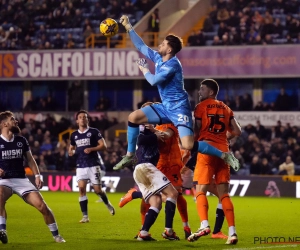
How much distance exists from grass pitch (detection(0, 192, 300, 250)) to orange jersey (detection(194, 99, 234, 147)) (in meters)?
1.43

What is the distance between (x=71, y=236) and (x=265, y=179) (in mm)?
12581

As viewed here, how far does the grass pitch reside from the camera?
1050 cm

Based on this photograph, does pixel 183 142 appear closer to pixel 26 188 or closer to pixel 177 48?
pixel 177 48

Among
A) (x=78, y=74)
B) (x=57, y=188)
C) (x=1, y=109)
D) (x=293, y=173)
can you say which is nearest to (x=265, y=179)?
(x=293, y=173)

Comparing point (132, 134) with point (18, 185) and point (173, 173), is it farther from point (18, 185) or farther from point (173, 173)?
point (18, 185)

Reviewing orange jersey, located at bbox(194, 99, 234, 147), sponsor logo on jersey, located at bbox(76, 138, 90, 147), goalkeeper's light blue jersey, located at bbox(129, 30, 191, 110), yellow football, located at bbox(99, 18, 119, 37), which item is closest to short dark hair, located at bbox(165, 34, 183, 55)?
goalkeeper's light blue jersey, located at bbox(129, 30, 191, 110)

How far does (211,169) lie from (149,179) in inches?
33.8

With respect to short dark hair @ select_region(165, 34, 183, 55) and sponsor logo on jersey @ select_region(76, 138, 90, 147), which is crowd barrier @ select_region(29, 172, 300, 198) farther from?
short dark hair @ select_region(165, 34, 183, 55)

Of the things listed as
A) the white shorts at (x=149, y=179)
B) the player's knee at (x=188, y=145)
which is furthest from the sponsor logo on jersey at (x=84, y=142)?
the player's knee at (x=188, y=145)

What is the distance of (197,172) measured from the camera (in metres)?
10.9

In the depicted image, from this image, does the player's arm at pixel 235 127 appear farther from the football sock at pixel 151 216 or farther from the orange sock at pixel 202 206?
the football sock at pixel 151 216

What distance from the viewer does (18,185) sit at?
35.2 ft

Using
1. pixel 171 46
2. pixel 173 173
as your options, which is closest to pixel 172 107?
pixel 171 46

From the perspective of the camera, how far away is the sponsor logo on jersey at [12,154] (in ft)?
35.4
